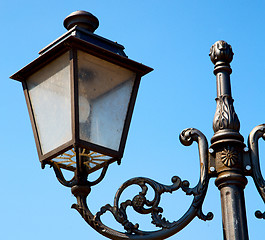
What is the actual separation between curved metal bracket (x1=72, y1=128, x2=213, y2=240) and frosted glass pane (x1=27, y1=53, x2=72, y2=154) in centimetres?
38

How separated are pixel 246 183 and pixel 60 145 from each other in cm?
124

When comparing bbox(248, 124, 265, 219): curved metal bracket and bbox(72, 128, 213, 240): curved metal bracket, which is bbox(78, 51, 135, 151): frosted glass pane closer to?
bbox(72, 128, 213, 240): curved metal bracket

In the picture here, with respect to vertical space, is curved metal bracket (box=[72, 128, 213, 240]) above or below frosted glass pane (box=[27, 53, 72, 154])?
below

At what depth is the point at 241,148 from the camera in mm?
5031

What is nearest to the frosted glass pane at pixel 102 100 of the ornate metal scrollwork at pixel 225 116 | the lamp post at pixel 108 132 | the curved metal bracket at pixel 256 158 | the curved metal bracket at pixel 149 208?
the lamp post at pixel 108 132

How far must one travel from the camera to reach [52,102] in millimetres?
5125

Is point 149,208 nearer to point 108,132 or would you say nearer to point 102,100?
point 108,132

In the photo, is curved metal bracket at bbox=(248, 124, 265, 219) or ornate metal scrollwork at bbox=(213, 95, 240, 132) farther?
ornate metal scrollwork at bbox=(213, 95, 240, 132)

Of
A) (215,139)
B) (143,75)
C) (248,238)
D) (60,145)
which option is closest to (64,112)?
(60,145)

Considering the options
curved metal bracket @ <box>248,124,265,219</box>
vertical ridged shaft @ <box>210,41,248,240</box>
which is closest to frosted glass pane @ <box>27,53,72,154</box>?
vertical ridged shaft @ <box>210,41,248,240</box>

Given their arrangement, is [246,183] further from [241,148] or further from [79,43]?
[79,43]

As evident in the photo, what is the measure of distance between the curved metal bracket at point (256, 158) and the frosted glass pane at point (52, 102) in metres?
1.22

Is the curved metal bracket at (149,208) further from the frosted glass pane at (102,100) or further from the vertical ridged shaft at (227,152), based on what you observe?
the frosted glass pane at (102,100)

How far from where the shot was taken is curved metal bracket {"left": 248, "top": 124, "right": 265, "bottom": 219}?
16.2 feet
